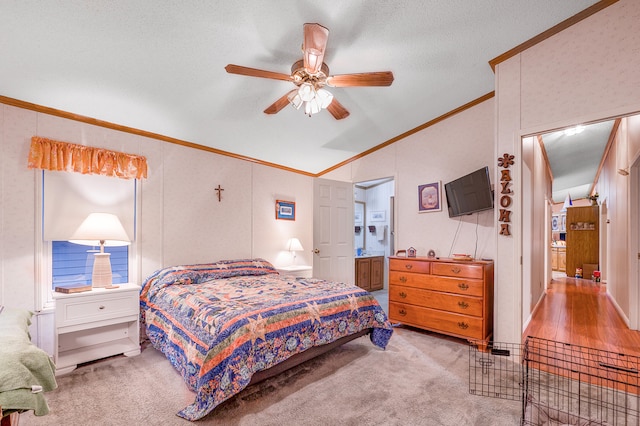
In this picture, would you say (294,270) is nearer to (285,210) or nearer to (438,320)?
(285,210)

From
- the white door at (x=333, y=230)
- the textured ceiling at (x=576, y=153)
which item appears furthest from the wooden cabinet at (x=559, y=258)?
the white door at (x=333, y=230)

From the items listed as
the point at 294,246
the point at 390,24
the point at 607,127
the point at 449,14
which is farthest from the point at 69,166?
the point at 607,127

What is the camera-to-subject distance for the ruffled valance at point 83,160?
9.47 ft

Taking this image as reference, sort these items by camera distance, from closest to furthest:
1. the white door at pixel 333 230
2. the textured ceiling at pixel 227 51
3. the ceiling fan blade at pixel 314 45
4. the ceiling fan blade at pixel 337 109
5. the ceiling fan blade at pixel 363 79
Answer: the ceiling fan blade at pixel 314 45 < the textured ceiling at pixel 227 51 < the ceiling fan blade at pixel 363 79 < the ceiling fan blade at pixel 337 109 < the white door at pixel 333 230

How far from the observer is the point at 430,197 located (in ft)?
13.7

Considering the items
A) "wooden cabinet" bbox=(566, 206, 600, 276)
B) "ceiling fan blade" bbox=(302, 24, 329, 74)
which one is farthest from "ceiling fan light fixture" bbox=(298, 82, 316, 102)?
"wooden cabinet" bbox=(566, 206, 600, 276)

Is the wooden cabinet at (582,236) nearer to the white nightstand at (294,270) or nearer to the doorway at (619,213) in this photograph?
the doorway at (619,213)

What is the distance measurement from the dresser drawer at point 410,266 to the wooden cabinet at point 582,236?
724 cm

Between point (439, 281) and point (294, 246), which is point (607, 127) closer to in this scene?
point (439, 281)

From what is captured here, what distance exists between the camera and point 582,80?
2.63 m

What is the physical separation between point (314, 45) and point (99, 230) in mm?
2518

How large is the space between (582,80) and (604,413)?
2.55 m

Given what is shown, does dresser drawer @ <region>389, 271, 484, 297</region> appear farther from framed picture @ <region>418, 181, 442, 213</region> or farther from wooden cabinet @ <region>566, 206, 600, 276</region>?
wooden cabinet @ <region>566, 206, 600, 276</region>

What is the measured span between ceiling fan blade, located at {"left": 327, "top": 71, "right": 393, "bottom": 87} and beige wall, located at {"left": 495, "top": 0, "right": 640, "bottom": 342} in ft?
5.00
